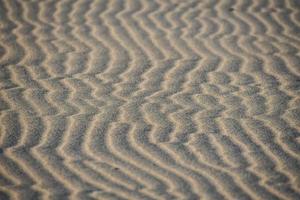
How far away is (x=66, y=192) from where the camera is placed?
131 inches

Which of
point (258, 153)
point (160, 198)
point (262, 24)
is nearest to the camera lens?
point (160, 198)

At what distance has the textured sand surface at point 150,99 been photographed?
11.5ft

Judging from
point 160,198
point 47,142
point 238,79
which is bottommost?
point 160,198

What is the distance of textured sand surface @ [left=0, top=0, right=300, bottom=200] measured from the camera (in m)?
3.50

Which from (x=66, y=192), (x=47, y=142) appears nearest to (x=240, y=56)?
(x=47, y=142)

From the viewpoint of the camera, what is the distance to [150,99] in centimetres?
467

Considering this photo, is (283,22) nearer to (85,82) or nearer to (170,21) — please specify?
(170,21)

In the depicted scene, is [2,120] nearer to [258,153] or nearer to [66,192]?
[66,192]

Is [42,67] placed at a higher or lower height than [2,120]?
higher

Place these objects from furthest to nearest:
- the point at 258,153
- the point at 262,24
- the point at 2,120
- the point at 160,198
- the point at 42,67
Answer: the point at 262,24
the point at 42,67
the point at 2,120
the point at 258,153
the point at 160,198

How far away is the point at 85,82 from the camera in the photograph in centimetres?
500

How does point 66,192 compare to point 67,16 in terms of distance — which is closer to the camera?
point 66,192

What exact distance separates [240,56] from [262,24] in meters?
1.12

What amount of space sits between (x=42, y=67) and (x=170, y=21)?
199 cm
